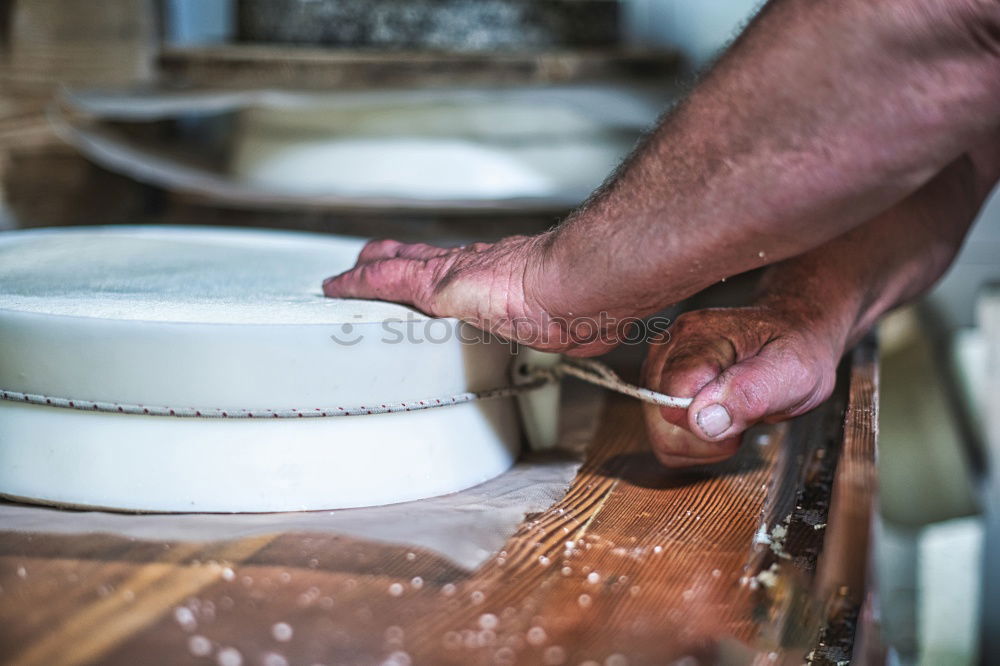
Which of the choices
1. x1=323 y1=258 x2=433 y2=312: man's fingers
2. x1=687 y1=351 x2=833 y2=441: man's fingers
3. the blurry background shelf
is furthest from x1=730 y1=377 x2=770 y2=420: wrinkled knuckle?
the blurry background shelf

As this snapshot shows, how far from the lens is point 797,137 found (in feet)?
1.80

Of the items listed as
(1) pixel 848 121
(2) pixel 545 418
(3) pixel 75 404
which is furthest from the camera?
(2) pixel 545 418

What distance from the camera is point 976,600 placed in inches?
55.0

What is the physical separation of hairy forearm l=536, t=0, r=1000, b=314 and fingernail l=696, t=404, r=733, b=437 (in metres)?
0.09

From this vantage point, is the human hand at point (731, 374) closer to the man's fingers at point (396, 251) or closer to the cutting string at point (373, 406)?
the cutting string at point (373, 406)

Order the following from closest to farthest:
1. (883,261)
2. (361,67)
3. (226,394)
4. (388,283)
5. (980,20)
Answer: (980,20) → (226,394) → (388,283) → (883,261) → (361,67)

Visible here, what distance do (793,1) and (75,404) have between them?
516mm

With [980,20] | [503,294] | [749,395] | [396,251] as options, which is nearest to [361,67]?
[396,251]

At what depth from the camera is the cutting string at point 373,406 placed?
25.3 inches

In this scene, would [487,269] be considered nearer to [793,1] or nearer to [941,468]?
[793,1]

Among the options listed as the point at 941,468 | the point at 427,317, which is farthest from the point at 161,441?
the point at 941,468

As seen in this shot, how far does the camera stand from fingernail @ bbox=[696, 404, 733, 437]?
67cm

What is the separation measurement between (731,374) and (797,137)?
0.20m

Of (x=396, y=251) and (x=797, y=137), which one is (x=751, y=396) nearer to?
(x=797, y=137)
